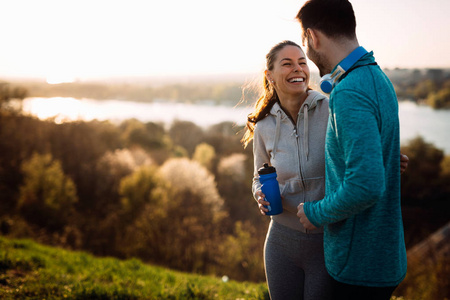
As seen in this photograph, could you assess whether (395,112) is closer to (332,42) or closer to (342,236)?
(332,42)

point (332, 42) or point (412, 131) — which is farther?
point (412, 131)

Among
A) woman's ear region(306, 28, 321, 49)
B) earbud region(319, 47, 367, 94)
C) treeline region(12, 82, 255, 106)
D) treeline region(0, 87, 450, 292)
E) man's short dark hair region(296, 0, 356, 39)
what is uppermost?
treeline region(12, 82, 255, 106)

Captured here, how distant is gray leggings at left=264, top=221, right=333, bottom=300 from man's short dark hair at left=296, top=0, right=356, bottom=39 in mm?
1158

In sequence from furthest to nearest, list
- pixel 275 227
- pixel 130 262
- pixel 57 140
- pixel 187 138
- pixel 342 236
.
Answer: pixel 187 138, pixel 57 140, pixel 130 262, pixel 275 227, pixel 342 236

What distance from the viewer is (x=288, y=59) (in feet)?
7.11

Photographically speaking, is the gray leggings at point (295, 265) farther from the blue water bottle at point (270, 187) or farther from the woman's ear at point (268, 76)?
the woman's ear at point (268, 76)

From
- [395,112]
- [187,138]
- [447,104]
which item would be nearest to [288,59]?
[395,112]

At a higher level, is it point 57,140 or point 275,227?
point 275,227

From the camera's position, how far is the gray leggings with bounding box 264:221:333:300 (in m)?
1.88

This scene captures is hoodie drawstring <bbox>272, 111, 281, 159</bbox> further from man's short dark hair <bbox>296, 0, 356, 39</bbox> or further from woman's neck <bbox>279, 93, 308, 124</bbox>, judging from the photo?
man's short dark hair <bbox>296, 0, 356, 39</bbox>

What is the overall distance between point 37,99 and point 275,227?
4056 centimetres

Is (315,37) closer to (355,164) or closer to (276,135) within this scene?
(355,164)

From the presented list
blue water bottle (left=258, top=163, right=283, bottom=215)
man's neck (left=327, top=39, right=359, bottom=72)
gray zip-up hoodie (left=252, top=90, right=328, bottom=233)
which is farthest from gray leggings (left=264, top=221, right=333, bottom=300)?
man's neck (left=327, top=39, right=359, bottom=72)

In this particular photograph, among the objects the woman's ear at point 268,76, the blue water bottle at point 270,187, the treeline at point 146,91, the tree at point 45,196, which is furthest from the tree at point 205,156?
the blue water bottle at point 270,187
